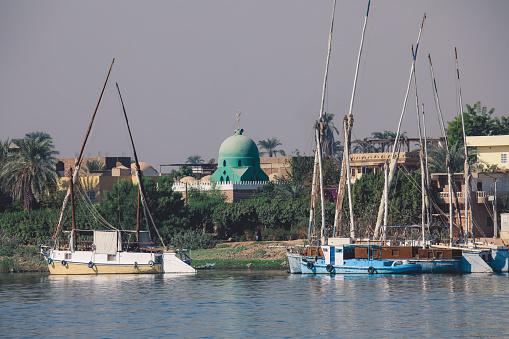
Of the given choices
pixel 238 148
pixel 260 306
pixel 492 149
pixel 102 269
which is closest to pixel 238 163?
pixel 238 148

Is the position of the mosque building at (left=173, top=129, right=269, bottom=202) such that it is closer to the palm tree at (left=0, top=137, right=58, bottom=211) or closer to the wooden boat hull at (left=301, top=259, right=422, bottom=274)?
the palm tree at (left=0, top=137, right=58, bottom=211)

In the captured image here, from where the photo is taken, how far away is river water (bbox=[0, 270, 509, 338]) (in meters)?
37.5

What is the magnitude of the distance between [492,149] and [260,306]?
59389 mm

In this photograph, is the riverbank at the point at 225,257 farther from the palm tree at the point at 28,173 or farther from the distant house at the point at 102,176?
the distant house at the point at 102,176

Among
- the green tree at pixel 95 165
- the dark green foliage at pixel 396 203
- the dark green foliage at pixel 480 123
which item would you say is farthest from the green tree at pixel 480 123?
the green tree at pixel 95 165

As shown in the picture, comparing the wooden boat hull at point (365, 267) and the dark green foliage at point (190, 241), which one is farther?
the dark green foliage at point (190, 241)

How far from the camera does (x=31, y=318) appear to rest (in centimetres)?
4188

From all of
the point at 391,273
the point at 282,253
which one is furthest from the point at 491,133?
the point at 391,273

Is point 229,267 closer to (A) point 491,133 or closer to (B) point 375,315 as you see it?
(B) point 375,315

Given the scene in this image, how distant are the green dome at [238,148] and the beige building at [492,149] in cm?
2958

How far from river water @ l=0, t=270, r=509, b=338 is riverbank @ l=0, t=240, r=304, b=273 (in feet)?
35.8

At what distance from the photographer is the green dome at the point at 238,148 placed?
11331 cm

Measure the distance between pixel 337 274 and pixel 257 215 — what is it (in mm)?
28476

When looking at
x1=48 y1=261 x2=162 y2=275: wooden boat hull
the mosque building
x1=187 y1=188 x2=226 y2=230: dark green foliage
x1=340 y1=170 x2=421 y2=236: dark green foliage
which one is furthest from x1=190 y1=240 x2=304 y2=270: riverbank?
the mosque building
